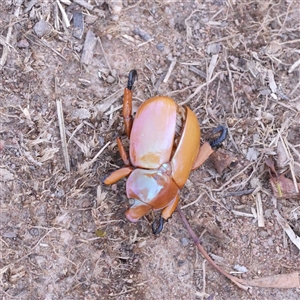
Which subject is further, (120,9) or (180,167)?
(120,9)

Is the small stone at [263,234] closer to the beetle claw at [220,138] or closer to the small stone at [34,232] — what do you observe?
the beetle claw at [220,138]

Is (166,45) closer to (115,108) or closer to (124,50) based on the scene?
(124,50)

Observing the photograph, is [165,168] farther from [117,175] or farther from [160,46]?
[160,46]

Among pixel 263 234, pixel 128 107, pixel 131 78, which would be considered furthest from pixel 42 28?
pixel 263 234

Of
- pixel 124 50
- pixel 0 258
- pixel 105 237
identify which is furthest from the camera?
pixel 124 50

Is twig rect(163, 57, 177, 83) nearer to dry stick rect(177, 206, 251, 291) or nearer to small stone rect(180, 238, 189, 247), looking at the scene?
dry stick rect(177, 206, 251, 291)

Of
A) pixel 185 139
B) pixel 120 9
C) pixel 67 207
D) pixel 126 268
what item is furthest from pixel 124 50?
pixel 126 268

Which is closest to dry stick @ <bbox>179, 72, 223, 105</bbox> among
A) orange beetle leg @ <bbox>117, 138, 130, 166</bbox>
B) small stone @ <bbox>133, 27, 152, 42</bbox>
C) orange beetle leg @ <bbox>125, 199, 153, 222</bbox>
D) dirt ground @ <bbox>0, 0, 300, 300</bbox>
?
dirt ground @ <bbox>0, 0, 300, 300</bbox>
